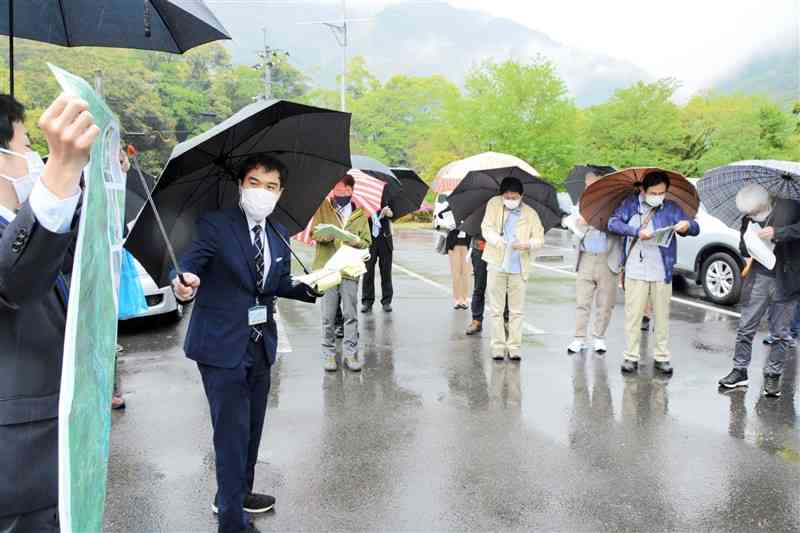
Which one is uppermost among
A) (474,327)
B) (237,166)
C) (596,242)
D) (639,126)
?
(639,126)

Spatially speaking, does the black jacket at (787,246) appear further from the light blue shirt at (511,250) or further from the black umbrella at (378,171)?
the black umbrella at (378,171)

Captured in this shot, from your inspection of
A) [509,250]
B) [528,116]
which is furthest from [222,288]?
[528,116]

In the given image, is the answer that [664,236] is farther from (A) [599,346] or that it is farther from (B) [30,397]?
(B) [30,397]

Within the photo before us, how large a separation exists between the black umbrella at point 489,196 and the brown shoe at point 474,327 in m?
1.29

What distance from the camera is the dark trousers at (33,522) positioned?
1812 millimetres

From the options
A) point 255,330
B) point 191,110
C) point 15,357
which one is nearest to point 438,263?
point 255,330

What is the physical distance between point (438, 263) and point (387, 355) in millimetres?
9171

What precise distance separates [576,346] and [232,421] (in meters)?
4.94

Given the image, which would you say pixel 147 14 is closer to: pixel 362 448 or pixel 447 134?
pixel 362 448

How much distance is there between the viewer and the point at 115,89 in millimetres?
27938

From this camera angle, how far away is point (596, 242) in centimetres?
736

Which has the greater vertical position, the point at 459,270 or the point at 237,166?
the point at 237,166

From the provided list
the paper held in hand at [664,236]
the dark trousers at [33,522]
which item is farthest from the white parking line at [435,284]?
the dark trousers at [33,522]

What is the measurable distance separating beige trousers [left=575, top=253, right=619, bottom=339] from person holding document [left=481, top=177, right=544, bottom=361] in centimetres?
82
